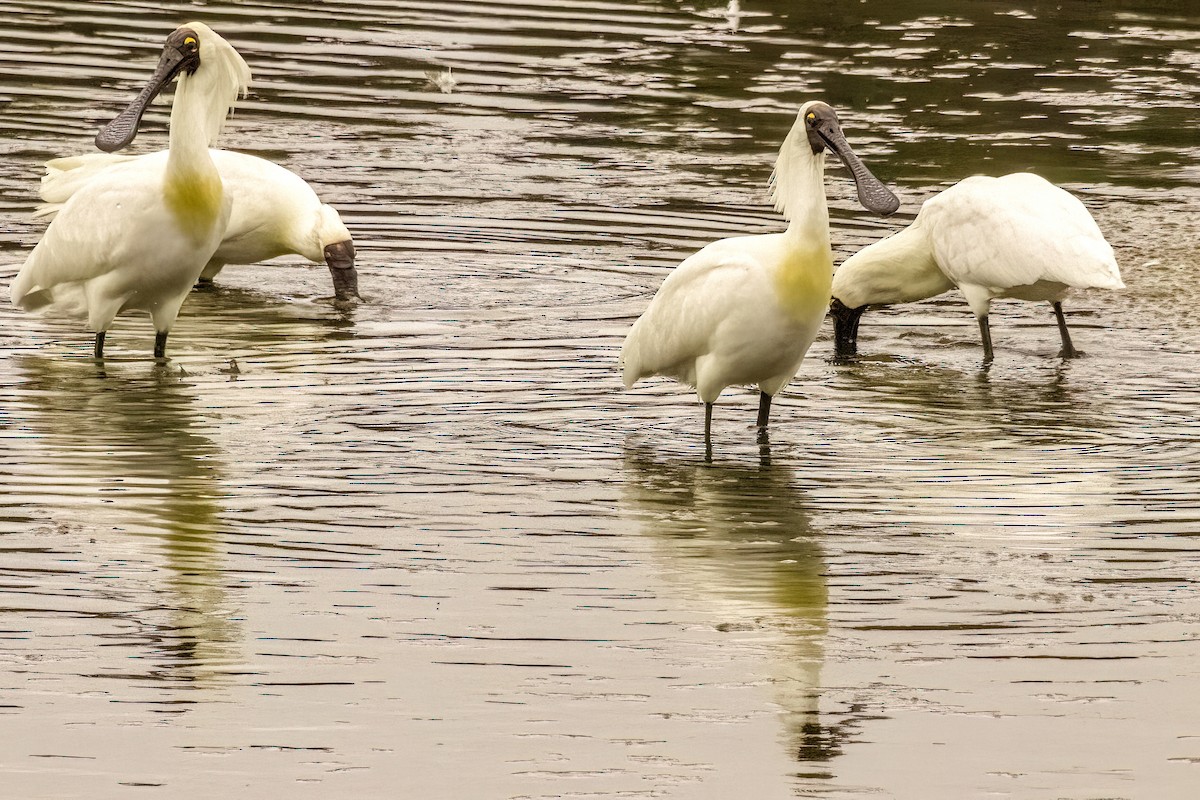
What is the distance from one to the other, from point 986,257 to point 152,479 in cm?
479

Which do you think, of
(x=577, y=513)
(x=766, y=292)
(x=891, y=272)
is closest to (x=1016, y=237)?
(x=891, y=272)

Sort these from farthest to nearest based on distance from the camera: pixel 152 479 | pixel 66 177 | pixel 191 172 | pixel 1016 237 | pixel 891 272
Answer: pixel 66 177 < pixel 891 272 < pixel 1016 237 < pixel 191 172 < pixel 152 479

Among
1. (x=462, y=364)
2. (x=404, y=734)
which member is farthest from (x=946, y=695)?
(x=462, y=364)

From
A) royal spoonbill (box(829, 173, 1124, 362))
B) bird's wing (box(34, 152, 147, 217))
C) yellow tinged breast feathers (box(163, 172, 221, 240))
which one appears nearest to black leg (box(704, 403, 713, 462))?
royal spoonbill (box(829, 173, 1124, 362))

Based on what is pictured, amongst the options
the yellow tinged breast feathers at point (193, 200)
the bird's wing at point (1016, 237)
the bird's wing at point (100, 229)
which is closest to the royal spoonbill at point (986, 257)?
the bird's wing at point (1016, 237)

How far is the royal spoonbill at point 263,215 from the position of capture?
12008 mm

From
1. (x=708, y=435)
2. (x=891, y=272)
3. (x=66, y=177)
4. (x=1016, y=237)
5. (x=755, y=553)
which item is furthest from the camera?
(x=66, y=177)

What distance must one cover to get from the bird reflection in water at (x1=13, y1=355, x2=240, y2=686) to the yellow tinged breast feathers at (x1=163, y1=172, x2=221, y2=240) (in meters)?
0.74

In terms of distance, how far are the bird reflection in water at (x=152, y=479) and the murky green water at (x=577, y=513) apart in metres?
0.03

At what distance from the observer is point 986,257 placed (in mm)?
11031

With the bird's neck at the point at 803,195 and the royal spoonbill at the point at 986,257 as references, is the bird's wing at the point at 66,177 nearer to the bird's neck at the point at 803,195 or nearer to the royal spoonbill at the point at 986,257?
the royal spoonbill at the point at 986,257

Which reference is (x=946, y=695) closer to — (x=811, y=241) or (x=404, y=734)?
(x=404, y=734)

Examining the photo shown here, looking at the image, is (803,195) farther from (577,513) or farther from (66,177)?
(66,177)

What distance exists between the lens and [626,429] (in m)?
9.41
